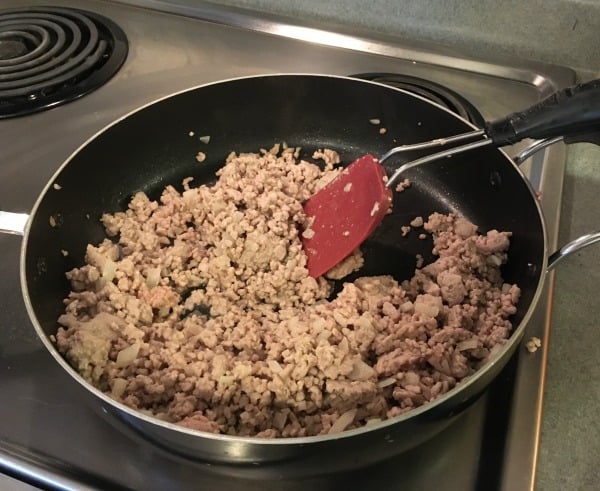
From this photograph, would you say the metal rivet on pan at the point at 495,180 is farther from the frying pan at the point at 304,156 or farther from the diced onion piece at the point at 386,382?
the diced onion piece at the point at 386,382

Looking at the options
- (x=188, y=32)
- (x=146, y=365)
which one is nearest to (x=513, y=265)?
(x=146, y=365)

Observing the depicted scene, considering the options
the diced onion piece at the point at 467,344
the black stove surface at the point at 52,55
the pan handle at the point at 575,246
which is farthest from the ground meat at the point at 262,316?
the black stove surface at the point at 52,55

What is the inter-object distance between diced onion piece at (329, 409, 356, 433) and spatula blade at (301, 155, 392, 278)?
0.26 metres

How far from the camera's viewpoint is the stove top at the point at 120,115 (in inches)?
26.8

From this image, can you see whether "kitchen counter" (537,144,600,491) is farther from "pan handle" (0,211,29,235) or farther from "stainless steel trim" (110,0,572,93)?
"pan handle" (0,211,29,235)

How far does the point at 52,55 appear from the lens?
1.15 meters

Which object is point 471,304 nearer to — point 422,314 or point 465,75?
point 422,314

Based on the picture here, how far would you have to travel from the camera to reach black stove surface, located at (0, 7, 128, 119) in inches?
43.9

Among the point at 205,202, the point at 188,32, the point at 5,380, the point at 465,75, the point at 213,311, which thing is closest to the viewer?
the point at 5,380

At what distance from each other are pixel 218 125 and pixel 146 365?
490mm

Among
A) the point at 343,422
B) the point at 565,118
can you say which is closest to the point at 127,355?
the point at 343,422

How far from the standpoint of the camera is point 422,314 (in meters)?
0.82

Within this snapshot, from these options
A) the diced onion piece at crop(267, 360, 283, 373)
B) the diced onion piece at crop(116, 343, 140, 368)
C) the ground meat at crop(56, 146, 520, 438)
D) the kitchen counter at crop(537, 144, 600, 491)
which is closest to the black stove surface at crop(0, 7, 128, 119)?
the ground meat at crop(56, 146, 520, 438)

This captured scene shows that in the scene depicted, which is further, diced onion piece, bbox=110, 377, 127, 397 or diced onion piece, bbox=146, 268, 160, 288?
diced onion piece, bbox=146, 268, 160, 288
